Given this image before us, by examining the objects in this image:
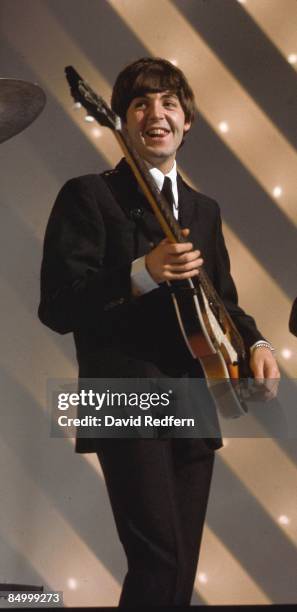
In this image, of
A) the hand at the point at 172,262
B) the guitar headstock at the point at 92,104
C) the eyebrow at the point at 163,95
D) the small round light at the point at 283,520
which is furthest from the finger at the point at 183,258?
the small round light at the point at 283,520

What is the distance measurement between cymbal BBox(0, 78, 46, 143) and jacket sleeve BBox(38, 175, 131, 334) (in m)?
0.18

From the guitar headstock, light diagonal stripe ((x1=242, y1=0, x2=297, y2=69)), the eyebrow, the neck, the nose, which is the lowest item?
the neck

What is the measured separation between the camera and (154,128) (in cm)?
185

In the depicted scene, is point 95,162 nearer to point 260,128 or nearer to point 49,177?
point 49,177

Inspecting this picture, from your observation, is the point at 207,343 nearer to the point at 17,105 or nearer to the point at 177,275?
the point at 177,275

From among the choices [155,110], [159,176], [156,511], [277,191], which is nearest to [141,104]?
[155,110]

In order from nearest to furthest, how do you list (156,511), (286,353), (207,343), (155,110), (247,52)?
(156,511), (207,343), (155,110), (286,353), (247,52)

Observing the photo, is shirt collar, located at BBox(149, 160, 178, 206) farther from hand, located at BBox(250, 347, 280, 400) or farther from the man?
hand, located at BBox(250, 347, 280, 400)

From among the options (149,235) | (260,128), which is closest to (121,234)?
(149,235)

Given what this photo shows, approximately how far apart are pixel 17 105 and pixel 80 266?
15.1 inches

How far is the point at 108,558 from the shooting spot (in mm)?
2033

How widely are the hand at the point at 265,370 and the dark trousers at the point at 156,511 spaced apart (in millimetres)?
194

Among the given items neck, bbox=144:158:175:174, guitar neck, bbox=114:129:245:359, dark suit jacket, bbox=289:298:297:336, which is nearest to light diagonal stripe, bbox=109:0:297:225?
dark suit jacket, bbox=289:298:297:336

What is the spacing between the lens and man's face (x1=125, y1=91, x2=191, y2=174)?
1839mm
